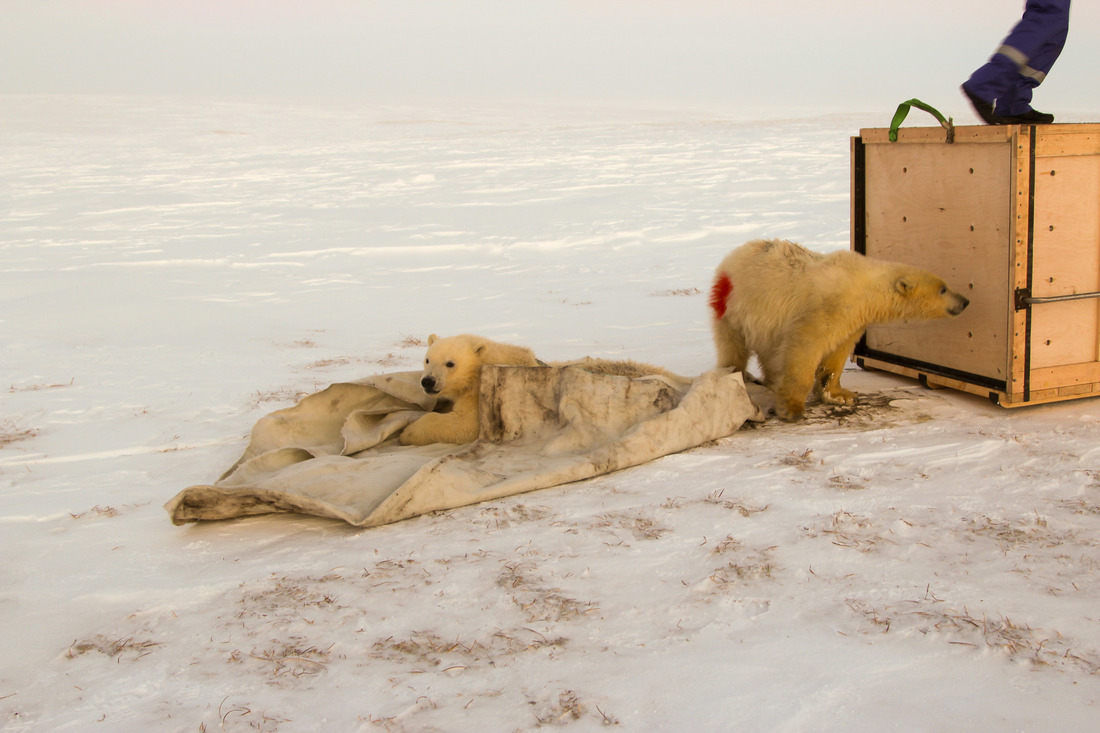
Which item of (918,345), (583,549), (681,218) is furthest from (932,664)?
(681,218)

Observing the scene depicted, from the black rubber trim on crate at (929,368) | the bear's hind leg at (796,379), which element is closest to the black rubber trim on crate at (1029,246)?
the black rubber trim on crate at (929,368)

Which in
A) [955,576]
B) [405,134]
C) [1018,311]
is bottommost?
[955,576]

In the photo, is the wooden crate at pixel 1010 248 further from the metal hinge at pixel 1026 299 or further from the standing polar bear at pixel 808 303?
the standing polar bear at pixel 808 303

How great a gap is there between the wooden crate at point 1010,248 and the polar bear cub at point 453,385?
2.61m

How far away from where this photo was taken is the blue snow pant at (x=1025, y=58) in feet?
16.3

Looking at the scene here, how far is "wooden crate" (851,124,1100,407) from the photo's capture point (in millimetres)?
4781

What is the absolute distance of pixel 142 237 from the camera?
1284 cm

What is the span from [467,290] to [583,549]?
21.0ft

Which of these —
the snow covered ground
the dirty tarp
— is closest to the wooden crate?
the snow covered ground

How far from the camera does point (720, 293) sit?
5.40 m

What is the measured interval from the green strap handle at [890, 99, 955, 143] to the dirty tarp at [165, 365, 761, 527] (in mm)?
1817

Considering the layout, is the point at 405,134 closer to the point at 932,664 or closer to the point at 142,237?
the point at 142,237

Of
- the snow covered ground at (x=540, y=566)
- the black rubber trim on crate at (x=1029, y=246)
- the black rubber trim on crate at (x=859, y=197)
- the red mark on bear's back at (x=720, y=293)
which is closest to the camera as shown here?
the snow covered ground at (x=540, y=566)

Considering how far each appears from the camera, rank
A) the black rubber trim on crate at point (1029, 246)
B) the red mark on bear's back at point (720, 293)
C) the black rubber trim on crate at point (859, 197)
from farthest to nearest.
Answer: the black rubber trim on crate at point (859, 197) < the red mark on bear's back at point (720, 293) < the black rubber trim on crate at point (1029, 246)
